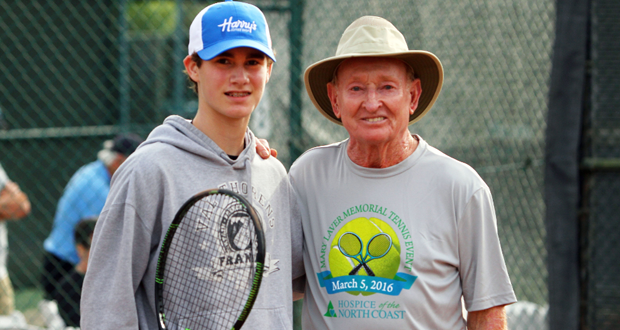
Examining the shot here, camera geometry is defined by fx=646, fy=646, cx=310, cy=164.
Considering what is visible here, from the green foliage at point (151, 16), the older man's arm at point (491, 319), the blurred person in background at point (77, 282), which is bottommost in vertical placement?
the blurred person in background at point (77, 282)

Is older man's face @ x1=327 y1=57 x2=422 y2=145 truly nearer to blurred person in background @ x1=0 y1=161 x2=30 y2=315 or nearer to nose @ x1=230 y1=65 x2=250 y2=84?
nose @ x1=230 y1=65 x2=250 y2=84

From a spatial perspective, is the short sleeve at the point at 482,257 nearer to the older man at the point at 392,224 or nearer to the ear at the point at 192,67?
the older man at the point at 392,224

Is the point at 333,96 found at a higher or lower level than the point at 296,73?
lower

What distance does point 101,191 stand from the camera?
4727 mm

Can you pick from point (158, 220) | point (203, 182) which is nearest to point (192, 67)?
point (203, 182)

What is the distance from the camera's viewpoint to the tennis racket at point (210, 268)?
1.91 meters

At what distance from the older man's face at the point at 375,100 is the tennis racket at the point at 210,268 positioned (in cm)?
55

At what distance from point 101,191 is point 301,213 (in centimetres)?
281

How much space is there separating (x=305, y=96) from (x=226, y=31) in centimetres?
193

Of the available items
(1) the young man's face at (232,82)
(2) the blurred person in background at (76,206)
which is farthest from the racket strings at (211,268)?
(2) the blurred person in background at (76,206)

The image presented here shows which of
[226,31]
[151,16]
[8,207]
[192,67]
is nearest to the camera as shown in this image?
[226,31]

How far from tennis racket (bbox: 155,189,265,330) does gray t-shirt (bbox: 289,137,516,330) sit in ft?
1.25

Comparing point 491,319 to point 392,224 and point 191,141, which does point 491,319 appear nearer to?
point 392,224

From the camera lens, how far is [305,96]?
12.9 feet
